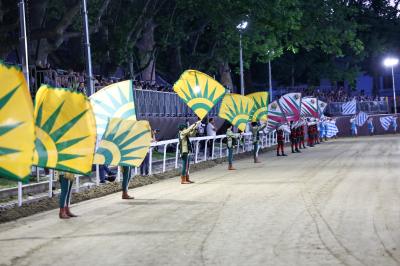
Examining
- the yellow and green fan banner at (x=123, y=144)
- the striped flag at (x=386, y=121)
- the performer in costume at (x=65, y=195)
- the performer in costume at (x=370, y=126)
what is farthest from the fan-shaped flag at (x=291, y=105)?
the striped flag at (x=386, y=121)

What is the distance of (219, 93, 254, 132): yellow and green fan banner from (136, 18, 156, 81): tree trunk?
982cm

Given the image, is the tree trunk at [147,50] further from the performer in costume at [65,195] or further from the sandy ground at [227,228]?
the performer in costume at [65,195]

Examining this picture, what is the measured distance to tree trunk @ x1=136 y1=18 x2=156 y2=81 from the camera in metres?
35.8

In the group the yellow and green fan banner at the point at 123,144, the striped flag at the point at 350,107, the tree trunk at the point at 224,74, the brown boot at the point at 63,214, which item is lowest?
the brown boot at the point at 63,214

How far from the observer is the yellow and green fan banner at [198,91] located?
18.3m

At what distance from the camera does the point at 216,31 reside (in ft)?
138

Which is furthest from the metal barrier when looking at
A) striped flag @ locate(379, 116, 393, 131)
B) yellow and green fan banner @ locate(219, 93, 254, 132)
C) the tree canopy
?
yellow and green fan banner @ locate(219, 93, 254, 132)

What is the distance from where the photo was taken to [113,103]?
16016 mm

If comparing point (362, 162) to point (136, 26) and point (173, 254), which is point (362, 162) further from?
point (173, 254)

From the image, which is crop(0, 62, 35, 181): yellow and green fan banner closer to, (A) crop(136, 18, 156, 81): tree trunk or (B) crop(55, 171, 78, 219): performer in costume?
(B) crop(55, 171, 78, 219): performer in costume

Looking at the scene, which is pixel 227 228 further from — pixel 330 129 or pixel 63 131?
pixel 330 129

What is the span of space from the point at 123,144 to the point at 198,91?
383cm

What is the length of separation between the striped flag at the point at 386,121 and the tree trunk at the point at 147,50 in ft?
90.5

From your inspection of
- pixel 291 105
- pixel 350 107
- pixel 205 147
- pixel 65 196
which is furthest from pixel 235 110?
pixel 350 107
